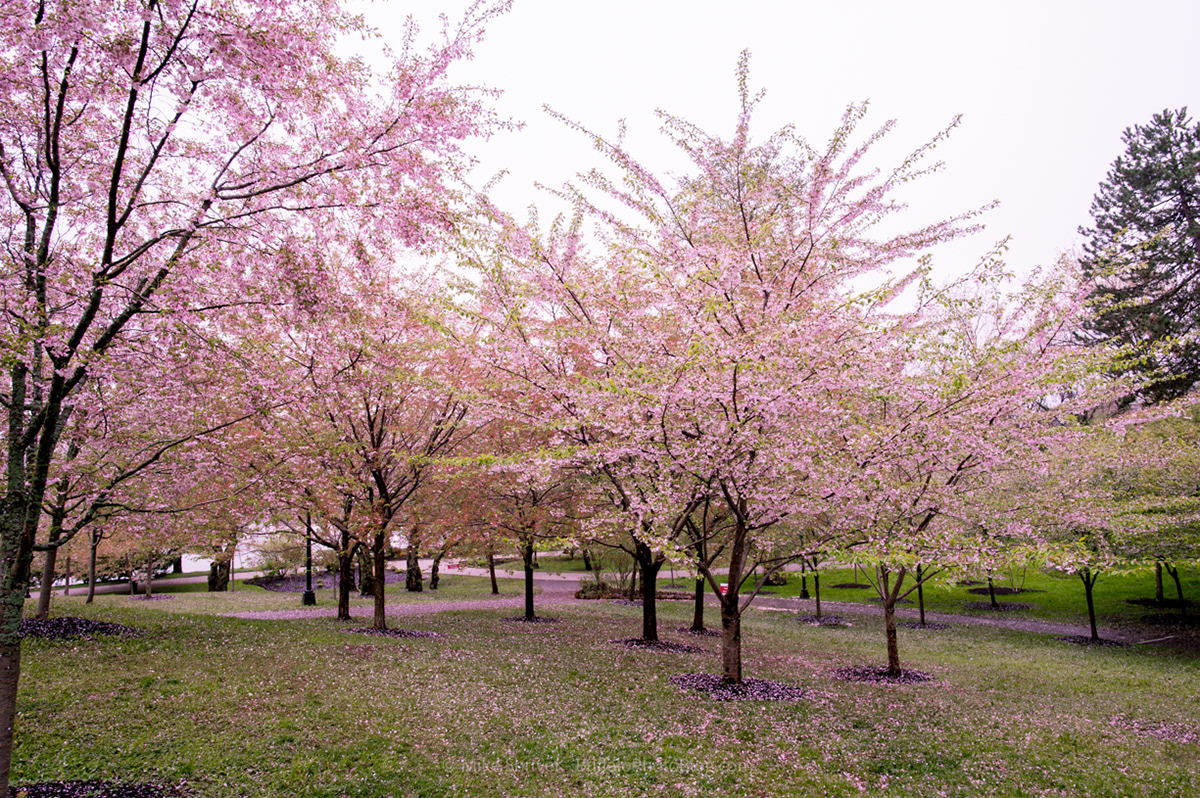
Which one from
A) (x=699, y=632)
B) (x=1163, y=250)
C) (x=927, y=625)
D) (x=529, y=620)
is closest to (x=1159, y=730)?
(x=699, y=632)

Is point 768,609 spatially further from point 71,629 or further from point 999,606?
point 71,629

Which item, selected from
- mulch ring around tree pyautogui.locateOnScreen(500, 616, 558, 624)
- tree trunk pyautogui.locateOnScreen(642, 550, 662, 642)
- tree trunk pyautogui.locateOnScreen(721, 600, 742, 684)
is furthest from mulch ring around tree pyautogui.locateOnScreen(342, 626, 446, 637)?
tree trunk pyautogui.locateOnScreen(721, 600, 742, 684)

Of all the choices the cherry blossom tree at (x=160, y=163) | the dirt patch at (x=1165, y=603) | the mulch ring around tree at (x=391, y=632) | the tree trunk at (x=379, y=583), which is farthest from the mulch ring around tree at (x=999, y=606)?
the cherry blossom tree at (x=160, y=163)

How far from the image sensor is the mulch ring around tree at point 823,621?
23.7 meters

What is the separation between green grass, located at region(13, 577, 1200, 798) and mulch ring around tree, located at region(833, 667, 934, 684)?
463 mm

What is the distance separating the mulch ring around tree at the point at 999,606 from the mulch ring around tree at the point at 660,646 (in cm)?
2135

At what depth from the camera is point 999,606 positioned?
28.5m

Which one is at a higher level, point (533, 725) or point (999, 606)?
point (533, 725)

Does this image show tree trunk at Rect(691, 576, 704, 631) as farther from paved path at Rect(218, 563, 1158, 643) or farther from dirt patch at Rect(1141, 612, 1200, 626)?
dirt patch at Rect(1141, 612, 1200, 626)

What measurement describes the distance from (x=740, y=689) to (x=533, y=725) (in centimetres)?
447

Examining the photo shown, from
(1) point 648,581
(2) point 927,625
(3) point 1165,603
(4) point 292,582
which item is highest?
(1) point 648,581

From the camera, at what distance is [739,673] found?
11234mm

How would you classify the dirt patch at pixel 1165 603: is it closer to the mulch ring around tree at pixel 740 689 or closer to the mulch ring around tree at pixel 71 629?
the mulch ring around tree at pixel 740 689

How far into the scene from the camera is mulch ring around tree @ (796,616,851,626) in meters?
23.7
